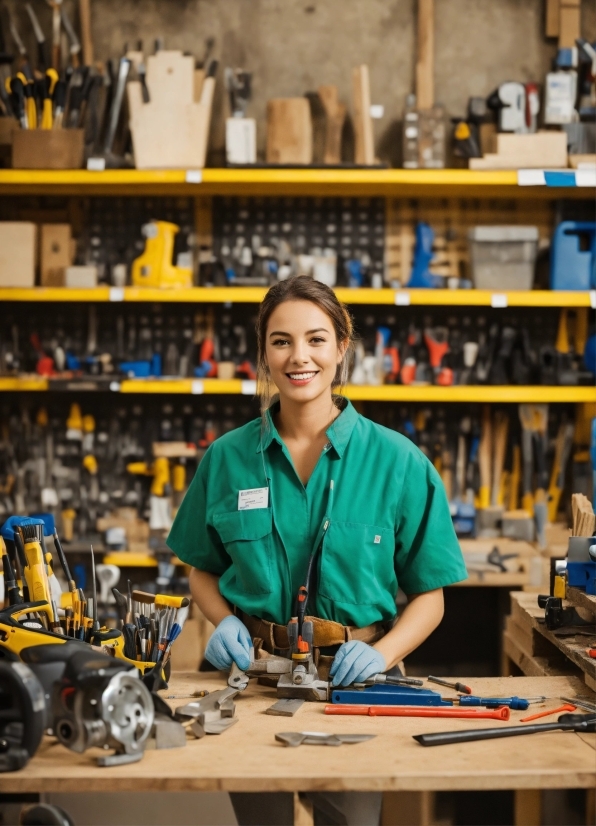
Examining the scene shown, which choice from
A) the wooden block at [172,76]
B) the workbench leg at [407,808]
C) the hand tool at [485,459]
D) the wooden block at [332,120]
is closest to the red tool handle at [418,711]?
the workbench leg at [407,808]

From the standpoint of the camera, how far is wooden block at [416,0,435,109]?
4.23 metres

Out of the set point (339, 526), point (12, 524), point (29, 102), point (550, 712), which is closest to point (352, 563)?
point (339, 526)

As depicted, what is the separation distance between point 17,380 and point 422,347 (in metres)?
1.82

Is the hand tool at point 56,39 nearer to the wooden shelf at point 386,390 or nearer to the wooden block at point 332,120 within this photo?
the wooden block at point 332,120

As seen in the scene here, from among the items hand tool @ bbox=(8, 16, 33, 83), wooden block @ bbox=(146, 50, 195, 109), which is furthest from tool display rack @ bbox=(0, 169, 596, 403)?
hand tool @ bbox=(8, 16, 33, 83)

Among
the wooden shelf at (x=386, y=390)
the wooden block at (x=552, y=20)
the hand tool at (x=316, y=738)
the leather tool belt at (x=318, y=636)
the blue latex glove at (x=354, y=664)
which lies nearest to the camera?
the hand tool at (x=316, y=738)

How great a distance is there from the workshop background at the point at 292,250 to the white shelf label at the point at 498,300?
1 cm

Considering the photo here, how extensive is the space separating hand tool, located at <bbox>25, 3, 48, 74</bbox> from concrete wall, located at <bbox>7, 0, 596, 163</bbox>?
0.09 m

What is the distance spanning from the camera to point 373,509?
2145mm

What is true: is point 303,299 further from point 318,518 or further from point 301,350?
point 318,518

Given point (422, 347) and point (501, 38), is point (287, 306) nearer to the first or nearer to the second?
point (422, 347)

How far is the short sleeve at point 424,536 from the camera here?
2156 mm

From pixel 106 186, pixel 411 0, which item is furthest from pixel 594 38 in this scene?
pixel 106 186

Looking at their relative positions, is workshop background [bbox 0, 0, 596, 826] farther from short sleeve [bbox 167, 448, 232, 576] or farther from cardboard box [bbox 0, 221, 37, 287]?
short sleeve [bbox 167, 448, 232, 576]
